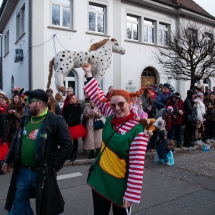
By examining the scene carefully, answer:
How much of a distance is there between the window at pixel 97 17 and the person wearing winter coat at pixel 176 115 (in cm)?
785

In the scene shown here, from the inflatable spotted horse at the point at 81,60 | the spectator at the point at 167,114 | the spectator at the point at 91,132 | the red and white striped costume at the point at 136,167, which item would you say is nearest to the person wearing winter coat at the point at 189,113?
the spectator at the point at 167,114

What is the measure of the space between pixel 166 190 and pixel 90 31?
1109 centimetres

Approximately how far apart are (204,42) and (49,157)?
11992 mm

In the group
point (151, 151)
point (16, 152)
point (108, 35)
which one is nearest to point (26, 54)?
point (108, 35)

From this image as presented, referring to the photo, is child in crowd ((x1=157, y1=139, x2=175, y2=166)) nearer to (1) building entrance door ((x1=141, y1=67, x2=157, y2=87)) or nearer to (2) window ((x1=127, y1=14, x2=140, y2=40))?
(1) building entrance door ((x1=141, y1=67, x2=157, y2=87))

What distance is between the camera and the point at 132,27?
54.5 ft

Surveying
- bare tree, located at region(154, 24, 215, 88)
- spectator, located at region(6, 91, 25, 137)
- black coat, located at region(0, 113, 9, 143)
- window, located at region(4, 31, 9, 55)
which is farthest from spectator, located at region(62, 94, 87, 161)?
window, located at region(4, 31, 9, 55)

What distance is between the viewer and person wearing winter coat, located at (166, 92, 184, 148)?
856 cm

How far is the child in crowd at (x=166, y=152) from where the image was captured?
6.75 m

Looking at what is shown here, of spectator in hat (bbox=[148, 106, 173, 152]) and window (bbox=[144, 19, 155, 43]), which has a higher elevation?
window (bbox=[144, 19, 155, 43])

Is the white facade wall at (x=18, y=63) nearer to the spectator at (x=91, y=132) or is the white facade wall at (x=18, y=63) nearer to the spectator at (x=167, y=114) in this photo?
the spectator at (x=91, y=132)

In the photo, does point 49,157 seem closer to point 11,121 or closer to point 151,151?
point 11,121

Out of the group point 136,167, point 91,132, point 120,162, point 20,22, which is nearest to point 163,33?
point 20,22

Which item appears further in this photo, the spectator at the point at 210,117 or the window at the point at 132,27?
the window at the point at 132,27
